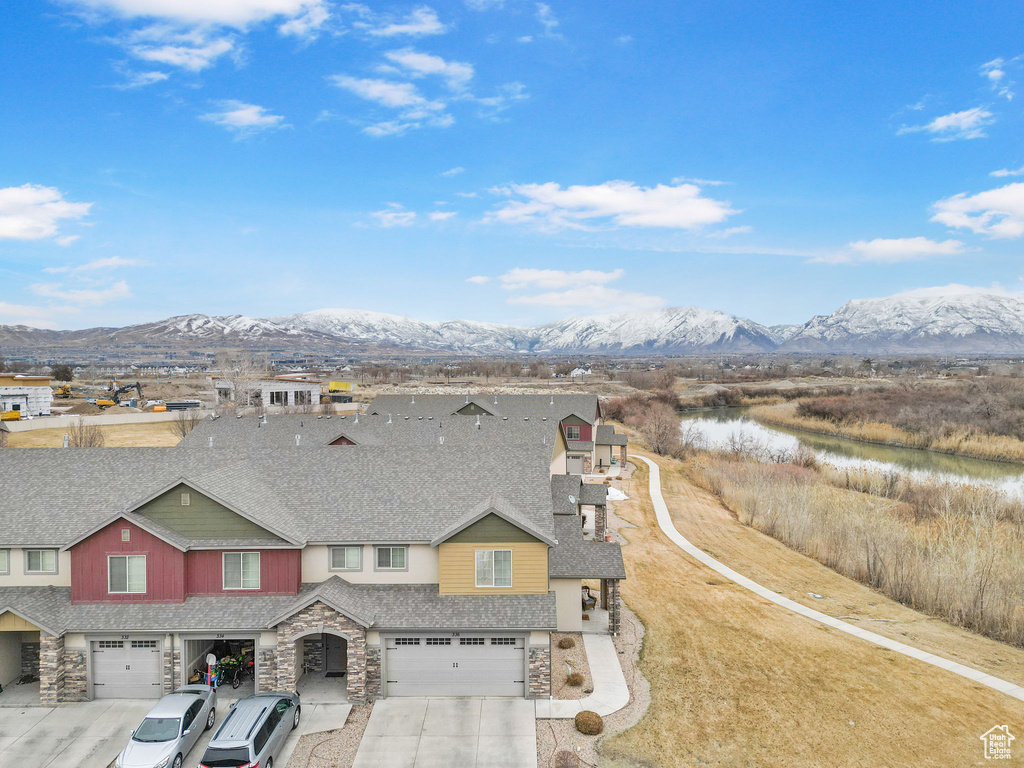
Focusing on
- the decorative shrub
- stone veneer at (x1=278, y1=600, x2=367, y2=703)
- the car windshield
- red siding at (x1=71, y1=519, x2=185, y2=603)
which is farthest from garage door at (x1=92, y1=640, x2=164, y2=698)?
the decorative shrub

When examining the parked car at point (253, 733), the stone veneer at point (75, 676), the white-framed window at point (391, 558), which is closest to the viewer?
the parked car at point (253, 733)

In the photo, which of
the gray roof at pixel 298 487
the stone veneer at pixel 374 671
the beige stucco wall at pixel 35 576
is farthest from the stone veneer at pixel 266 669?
the beige stucco wall at pixel 35 576

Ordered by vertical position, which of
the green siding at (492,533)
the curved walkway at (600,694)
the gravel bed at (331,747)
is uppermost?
the green siding at (492,533)

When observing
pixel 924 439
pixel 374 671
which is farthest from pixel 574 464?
pixel 924 439

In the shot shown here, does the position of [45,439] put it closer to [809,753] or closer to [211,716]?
[211,716]

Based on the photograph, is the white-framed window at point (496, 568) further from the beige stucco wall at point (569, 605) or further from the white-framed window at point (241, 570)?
the white-framed window at point (241, 570)

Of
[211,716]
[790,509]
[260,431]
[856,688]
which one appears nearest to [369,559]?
[211,716]

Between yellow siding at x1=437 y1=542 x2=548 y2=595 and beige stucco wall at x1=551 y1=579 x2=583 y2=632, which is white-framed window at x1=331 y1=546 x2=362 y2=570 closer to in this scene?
yellow siding at x1=437 y1=542 x2=548 y2=595
